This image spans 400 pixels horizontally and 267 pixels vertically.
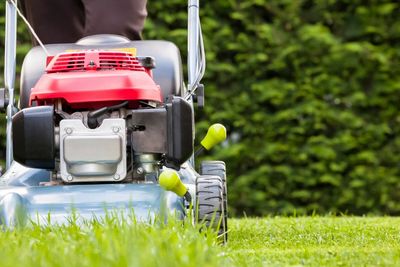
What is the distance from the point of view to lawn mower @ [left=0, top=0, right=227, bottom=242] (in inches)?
118

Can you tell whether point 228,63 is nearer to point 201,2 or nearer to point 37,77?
point 201,2

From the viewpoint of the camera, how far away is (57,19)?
12.8 ft

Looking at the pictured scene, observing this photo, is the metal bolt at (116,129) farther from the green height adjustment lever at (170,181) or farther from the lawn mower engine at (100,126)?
the green height adjustment lever at (170,181)

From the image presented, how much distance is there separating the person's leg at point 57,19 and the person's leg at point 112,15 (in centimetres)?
20

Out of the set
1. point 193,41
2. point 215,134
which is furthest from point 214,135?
point 193,41

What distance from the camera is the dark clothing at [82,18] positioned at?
3641 millimetres

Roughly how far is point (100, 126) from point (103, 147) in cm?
7

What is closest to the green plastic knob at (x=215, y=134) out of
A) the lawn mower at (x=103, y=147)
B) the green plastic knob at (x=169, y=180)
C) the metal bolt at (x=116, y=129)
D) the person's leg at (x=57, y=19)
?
the lawn mower at (x=103, y=147)

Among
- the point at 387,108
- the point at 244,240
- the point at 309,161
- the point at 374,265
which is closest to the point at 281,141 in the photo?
the point at 309,161

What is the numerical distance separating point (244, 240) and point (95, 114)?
2.06 ft

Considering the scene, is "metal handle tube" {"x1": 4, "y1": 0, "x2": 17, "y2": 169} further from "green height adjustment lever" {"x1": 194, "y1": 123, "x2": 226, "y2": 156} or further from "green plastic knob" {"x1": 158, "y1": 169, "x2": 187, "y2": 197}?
"green plastic knob" {"x1": 158, "y1": 169, "x2": 187, "y2": 197}

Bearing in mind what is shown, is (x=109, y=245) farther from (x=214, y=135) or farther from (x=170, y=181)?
(x=214, y=135)

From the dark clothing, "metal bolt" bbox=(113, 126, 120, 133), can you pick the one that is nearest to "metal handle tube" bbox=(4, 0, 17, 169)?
the dark clothing

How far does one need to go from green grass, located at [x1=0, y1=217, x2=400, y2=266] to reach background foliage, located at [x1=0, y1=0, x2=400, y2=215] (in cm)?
286
